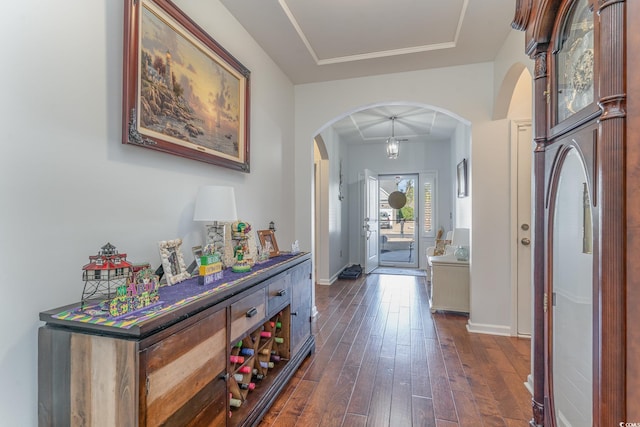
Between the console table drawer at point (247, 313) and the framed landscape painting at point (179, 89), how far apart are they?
93cm

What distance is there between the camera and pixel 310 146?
3.64 metres

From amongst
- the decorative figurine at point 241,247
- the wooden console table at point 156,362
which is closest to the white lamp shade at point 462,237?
the decorative figurine at point 241,247

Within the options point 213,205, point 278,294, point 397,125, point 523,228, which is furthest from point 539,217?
point 397,125

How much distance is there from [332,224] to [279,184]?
92.9 inches

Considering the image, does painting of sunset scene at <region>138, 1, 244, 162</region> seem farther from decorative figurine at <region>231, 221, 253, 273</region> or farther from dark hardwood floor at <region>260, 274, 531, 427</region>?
dark hardwood floor at <region>260, 274, 531, 427</region>

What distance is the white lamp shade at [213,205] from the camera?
5.82 feet

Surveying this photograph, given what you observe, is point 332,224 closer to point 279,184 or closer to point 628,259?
point 279,184

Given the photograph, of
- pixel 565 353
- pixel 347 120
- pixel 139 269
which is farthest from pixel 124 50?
pixel 347 120

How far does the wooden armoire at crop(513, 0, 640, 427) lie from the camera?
2.37ft

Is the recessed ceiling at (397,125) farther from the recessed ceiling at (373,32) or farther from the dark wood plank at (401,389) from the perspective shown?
the dark wood plank at (401,389)

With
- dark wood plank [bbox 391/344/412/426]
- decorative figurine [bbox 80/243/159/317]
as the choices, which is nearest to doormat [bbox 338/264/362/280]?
dark wood plank [bbox 391/344/412/426]

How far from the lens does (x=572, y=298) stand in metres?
1.05

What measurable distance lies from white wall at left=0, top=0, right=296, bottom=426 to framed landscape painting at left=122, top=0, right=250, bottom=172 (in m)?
0.07

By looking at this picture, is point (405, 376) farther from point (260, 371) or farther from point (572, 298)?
point (572, 298)
